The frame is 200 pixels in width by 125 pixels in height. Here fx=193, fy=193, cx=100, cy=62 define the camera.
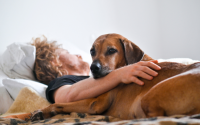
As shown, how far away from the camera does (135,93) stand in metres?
1.17

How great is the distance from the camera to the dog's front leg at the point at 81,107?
1217mm

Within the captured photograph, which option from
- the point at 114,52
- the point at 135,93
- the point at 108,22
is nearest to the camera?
the point at 135,93

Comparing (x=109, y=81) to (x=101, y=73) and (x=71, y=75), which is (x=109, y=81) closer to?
(x=101, y=73)

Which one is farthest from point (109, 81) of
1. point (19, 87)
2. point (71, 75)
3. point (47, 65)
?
point (47, 65)

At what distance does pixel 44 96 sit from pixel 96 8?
302cm

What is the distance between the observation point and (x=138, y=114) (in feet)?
3.34

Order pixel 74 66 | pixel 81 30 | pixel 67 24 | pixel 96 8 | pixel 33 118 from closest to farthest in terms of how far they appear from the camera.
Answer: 1. pixel 33 118
2. pixel 74 66
3. pixel 67 24
4. pixel 81 30
5. pixel 96 8

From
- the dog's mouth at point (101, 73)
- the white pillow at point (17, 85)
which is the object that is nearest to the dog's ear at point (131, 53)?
the dog's mouth at point (101, 73)

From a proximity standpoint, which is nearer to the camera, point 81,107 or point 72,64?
point 81,107

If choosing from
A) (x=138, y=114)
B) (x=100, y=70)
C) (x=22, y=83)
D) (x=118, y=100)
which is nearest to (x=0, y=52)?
(x=22, y=83)

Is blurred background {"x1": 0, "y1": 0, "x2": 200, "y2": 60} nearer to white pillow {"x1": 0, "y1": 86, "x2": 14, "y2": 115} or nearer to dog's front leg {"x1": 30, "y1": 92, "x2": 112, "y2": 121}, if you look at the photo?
white pillow {"x1": 0, "y1": 86, "x2": 14, "y2": 115}

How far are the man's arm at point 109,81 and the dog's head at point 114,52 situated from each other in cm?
19

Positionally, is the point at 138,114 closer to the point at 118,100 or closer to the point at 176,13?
the point at 118,100

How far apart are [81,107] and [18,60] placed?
4.23 feet
